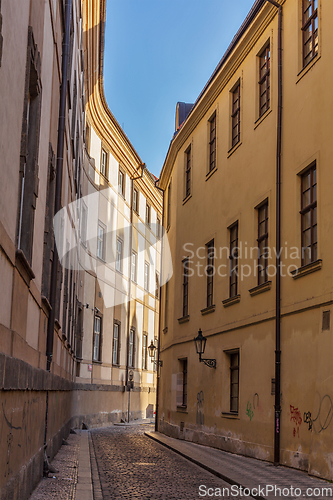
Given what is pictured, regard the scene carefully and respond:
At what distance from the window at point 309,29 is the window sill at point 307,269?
4667mm

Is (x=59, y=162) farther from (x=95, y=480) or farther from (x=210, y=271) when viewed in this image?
(x=210, y=271)

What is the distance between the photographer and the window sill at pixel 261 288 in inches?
563

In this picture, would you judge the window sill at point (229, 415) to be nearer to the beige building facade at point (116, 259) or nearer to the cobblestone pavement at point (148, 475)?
the cobblestone pavement at point (148, 475)

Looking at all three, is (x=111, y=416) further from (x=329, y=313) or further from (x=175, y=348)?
(x=329, y=313)

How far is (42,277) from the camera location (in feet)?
34.3

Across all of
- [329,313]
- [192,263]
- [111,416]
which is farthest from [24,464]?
[111,416]

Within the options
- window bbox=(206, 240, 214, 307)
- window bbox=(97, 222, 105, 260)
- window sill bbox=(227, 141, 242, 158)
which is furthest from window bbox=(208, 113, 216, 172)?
window bbox=(97, 222, 105, 260)

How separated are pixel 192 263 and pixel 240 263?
5253 millimetres

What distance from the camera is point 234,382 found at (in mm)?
16828

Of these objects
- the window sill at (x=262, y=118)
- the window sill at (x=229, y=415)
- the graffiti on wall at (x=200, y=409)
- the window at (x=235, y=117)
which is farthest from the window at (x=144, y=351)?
the window sill at (x=262, y=118)

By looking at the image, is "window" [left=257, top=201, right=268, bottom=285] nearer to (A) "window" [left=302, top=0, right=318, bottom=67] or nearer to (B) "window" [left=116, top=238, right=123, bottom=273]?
(A) "window" [left=302, top=0, right=318, bottom=67]

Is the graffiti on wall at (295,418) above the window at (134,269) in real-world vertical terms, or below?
below

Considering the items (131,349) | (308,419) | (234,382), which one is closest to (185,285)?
(234,382)

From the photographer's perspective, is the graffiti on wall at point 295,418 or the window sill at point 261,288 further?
the window sill at point 261,288
